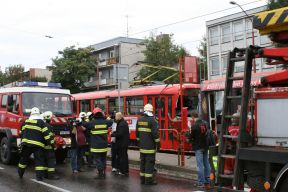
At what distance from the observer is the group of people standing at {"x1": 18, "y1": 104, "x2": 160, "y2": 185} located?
9.54 metres

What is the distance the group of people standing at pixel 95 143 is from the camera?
9.54 m

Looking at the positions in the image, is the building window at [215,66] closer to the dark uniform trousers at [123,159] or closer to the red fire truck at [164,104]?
the red fire truck at [164,104]

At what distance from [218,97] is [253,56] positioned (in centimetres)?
871

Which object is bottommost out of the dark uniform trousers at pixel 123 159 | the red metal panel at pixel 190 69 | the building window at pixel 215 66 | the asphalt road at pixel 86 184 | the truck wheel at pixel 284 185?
the asphalt road at pixel 86 184

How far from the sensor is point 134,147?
18.2 metres

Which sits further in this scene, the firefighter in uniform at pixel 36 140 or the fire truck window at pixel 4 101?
the fire truck window at pixel 4 101

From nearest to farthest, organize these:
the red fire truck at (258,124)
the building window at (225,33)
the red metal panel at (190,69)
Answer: the red fire truck at (258,124) → the red metal panel at (190,69) → the building window at (225,33)

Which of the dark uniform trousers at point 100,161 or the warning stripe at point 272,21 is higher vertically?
the warning stripe at point 272,21

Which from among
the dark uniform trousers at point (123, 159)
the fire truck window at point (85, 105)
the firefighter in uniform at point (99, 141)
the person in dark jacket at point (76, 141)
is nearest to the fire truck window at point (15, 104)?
→ the person in dark jacket at point (76, 141)

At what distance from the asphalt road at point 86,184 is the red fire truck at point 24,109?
1565mm

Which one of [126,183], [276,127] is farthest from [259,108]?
[126,183]

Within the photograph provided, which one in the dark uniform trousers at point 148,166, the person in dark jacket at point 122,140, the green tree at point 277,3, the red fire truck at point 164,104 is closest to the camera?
the dark uniform trousers at point 148,166

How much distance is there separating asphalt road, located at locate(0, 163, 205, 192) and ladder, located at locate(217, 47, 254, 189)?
9.32ft

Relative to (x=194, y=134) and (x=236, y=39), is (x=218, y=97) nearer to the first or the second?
(x=194, y=134)
